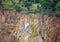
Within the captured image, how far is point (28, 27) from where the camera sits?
1.29 m

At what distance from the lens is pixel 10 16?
1.27 meters

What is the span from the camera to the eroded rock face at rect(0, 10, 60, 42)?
4.16 feet

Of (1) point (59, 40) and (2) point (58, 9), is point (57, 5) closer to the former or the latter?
(2) point (58, 9)

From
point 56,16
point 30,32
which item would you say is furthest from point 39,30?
point 56,16

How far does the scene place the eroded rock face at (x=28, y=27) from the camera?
4.16 feet

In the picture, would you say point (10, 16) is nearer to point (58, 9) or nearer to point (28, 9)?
point (28, 9)

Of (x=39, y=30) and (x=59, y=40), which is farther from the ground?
(x=39, y=30)

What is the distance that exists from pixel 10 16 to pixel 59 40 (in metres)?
0.58

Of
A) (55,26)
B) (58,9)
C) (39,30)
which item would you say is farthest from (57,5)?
(39,30)

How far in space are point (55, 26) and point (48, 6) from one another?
0.23 m

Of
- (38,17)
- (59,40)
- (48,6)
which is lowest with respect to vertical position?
(59,40)

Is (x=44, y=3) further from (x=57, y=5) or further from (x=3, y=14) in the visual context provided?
(x=3, y=14)

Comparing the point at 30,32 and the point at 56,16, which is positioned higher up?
the point at 56,16

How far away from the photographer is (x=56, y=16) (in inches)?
49.4
